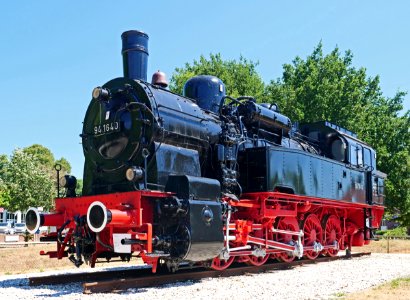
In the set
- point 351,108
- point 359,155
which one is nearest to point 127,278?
point 359,155

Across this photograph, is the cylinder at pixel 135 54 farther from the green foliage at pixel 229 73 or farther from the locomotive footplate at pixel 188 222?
the green foliage at pixel 229 73

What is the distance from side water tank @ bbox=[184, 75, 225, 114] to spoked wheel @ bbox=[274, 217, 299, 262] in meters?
3.22

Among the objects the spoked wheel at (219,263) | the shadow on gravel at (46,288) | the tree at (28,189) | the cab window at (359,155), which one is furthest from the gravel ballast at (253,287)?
the tree at (28,189)

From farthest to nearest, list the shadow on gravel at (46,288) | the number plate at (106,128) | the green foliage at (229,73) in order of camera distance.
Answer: the green foliage at (229,73) < the number plate at (106,128) < the shadow on gravel at (46,288)

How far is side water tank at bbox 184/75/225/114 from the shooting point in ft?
35.7

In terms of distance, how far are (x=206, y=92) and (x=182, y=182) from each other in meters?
3.28

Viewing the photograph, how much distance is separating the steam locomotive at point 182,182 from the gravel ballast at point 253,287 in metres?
0.52

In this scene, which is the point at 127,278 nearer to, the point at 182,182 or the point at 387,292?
the point at 182,182

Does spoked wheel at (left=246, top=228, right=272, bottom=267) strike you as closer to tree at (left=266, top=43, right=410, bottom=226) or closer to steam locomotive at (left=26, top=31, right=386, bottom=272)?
steam locomotive at (left=26, top=31, right=386, bottom=272)

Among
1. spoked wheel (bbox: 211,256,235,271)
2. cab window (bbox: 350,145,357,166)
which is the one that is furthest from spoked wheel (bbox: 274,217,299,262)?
cab window (bbox: 350,145,357,166)

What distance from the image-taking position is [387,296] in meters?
7.14

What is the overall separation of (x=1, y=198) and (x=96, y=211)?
120 feet

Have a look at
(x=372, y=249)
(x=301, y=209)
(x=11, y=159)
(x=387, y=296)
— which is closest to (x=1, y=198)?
(x=11, y=159)

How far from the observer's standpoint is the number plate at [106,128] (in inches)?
347
